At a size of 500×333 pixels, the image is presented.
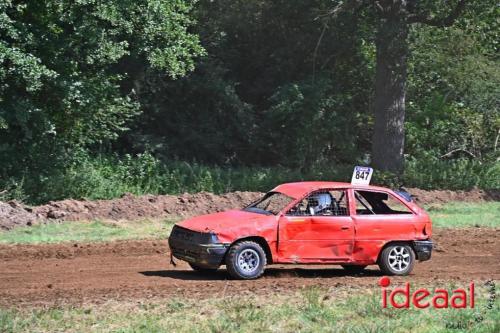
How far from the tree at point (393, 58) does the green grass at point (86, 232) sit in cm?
1363

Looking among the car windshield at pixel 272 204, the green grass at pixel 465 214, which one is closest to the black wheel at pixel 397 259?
the car windshield at pixel 272 204

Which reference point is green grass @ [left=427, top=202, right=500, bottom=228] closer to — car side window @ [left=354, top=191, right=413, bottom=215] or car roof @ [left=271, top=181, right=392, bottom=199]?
car side window @ [left=354, top=191, right=413, bottom=215]

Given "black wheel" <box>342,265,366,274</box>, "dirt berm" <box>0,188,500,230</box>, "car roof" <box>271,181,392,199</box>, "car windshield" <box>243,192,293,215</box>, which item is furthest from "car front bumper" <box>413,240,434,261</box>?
"dirt berm" <box>0,188,500,230</box>

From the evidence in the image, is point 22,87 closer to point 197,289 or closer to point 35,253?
point 35,253

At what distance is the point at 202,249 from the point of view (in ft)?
45.5

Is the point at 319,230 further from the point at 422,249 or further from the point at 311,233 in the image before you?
the point at 422,249

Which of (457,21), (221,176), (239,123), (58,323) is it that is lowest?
(58,323)

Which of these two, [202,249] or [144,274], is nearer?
[202,249]

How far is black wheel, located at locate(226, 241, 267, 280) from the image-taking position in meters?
14.0

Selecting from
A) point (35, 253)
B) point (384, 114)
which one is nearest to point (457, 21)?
point (384, 114)

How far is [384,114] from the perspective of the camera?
1344 inches

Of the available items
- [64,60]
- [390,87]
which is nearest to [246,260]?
[64,60]

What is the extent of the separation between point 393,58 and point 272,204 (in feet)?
63.1

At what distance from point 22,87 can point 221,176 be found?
874 centimetres
